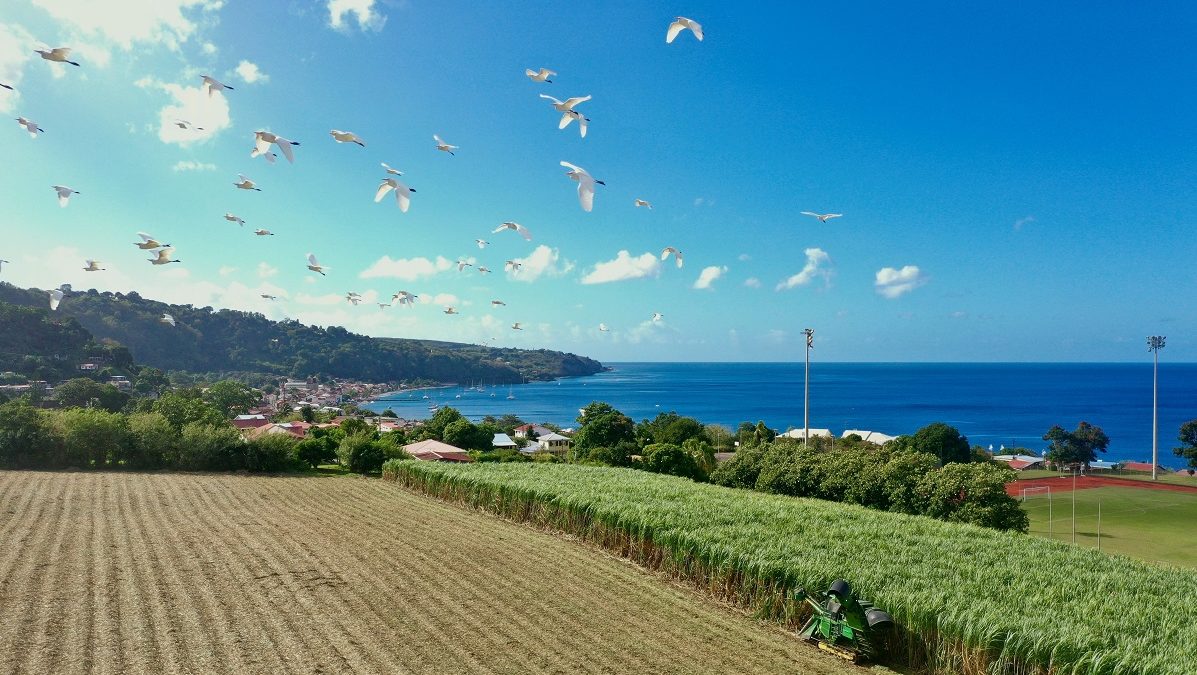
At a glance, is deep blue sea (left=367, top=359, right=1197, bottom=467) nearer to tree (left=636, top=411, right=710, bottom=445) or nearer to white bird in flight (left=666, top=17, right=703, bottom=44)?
tree (left=636, top=411, right=710, bottom=445)

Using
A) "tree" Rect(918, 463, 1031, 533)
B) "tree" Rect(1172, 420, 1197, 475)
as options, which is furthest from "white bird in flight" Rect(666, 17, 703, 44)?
"tree" Rect(1172, 420, 1197, 475)

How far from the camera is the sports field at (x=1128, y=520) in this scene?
66.5 feet

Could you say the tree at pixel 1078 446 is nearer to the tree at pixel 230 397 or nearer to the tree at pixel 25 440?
the tree at pixel 25 440

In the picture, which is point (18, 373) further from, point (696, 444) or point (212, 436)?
point (696, 444)

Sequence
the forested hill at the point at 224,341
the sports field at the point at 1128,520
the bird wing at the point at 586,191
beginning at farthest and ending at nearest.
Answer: the forested hill at the point at 224,341 → the sports field at the point at 1128,520 → the bird wing at the point at 586,191

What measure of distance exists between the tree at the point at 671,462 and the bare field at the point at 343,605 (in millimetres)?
18923

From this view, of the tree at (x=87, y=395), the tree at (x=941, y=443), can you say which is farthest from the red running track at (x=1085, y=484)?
the tree at (x=87, y=395)

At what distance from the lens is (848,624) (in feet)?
28.3

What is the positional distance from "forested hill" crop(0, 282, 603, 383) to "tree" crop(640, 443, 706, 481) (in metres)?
51.2

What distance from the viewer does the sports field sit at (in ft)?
66.5

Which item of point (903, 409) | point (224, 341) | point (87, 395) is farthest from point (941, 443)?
point (224, 341)

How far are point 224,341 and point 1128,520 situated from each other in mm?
130277

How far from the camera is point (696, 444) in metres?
42.7

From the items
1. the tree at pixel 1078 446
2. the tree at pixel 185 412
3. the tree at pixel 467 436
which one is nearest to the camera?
the tree at pixel 185 412
